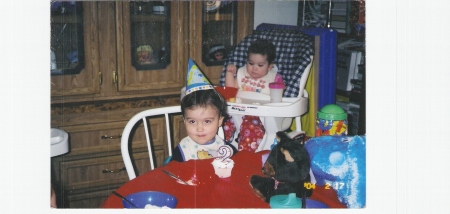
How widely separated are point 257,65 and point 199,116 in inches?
33.1


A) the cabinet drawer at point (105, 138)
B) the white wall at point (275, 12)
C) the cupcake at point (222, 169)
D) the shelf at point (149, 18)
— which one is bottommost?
the cabinet drawer at point (105, 138)

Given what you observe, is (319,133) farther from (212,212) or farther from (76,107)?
(76,107)

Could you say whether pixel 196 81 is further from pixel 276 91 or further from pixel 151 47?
pixel 151 47

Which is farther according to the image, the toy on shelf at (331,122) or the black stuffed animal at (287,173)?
the toy on shelf at (331,122)

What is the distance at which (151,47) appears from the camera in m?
2.43

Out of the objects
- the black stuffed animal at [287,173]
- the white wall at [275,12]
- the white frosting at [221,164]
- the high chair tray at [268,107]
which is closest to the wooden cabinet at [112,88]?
the white wall at [275,12]

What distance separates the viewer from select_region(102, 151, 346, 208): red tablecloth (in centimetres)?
116

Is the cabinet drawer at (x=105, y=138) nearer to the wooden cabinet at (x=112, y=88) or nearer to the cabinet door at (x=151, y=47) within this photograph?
the wooden cabinet at (x=112, y=88)

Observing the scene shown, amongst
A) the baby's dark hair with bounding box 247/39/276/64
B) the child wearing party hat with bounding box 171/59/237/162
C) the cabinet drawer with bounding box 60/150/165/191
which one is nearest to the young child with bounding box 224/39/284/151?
the baby's dark hair with bounding box 247/39/276/64

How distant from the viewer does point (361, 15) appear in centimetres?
264

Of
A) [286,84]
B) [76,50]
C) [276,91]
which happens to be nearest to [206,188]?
[276,91]

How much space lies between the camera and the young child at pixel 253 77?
2305 millimetres

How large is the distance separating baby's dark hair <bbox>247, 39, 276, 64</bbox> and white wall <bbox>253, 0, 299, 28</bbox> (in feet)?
0.99
